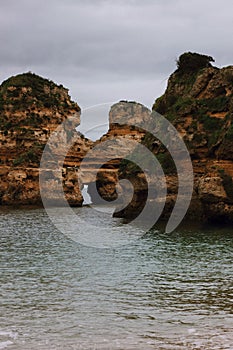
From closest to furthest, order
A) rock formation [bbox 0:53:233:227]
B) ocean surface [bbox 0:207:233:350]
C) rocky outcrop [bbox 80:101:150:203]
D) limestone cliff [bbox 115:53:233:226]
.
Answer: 1. ocean surface [bbox 0:207:233:350]
2. limestone cliff [bbox 115:53:233:226]
3. rock formation [bbox 0:53:233:227]
4. rocky outcrop [bbox 80:101:150:203]

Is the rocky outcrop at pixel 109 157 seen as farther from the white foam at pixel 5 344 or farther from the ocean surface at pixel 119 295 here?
the white foam at pixel 5 344

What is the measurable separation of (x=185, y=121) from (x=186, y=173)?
214 inches

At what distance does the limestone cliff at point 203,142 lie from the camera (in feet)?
131

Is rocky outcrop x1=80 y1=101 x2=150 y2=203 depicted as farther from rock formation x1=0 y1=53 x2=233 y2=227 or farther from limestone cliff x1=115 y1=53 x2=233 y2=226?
limestone cliff x1=115 y1=53 x2=233 y2=226

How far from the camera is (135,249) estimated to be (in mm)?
30844

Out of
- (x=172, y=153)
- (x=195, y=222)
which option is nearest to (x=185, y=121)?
(x=172, y=153)

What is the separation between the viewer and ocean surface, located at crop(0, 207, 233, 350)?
14211mm

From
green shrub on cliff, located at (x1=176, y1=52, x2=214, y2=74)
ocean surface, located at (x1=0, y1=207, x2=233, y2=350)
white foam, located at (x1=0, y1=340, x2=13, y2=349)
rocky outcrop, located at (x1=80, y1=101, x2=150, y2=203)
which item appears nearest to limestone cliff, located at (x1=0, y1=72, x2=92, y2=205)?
rocky outcrop, located at (x1=80, y1=101, x2=150, y2=203)

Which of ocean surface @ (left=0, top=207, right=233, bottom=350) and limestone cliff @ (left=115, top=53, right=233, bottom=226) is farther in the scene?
limestone cliff @ (left=115, top=53, right=233, bottom=226)

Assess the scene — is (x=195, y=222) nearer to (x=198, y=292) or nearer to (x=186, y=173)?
(x=186, y=173)

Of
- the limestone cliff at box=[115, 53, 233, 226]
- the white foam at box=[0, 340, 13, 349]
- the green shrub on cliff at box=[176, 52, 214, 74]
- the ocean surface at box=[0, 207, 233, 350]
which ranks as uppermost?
the green shrub on cliff at box=[176, 52, 214, 74]

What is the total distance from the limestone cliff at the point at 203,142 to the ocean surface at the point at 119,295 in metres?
6.77

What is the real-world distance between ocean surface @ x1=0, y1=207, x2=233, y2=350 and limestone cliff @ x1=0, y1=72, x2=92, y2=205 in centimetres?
4239

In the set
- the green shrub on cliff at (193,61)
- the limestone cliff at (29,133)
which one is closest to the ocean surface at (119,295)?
the green shrub on cliff at (193,61)
